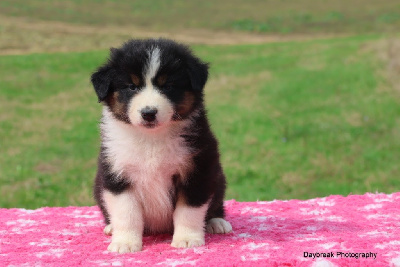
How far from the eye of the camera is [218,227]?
4785 mm

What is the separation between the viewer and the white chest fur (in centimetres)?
418

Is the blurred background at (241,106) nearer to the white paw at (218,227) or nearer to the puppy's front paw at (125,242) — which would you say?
the white paw at (218,227)

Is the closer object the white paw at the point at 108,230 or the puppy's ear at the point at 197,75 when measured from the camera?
the puppy's ear at the point at 197,75

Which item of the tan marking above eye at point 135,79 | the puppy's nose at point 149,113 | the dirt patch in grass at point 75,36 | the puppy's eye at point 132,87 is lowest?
the puppy's nose at point 149,113

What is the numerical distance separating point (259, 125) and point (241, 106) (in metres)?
1.91

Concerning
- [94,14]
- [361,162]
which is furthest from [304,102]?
[94,14]

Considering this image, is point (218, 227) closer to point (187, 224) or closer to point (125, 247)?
point (187, 224)

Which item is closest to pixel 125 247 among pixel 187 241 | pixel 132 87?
pixel 187 241

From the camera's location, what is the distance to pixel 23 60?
18828mm

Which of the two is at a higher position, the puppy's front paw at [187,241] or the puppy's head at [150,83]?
the puppy's head at [150,83]

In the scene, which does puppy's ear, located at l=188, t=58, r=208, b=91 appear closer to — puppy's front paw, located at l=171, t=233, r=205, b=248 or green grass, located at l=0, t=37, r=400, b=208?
puppy's front paw, located at l=171, t=233, r=205, b=248

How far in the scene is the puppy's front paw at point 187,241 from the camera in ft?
13.9

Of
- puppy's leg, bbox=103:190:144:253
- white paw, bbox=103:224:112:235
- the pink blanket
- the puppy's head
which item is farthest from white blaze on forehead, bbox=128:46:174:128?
white paw, bbox=103:224:112:235

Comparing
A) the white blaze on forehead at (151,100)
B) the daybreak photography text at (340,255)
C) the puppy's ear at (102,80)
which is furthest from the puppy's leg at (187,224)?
the puppy's ear at (102,80)
